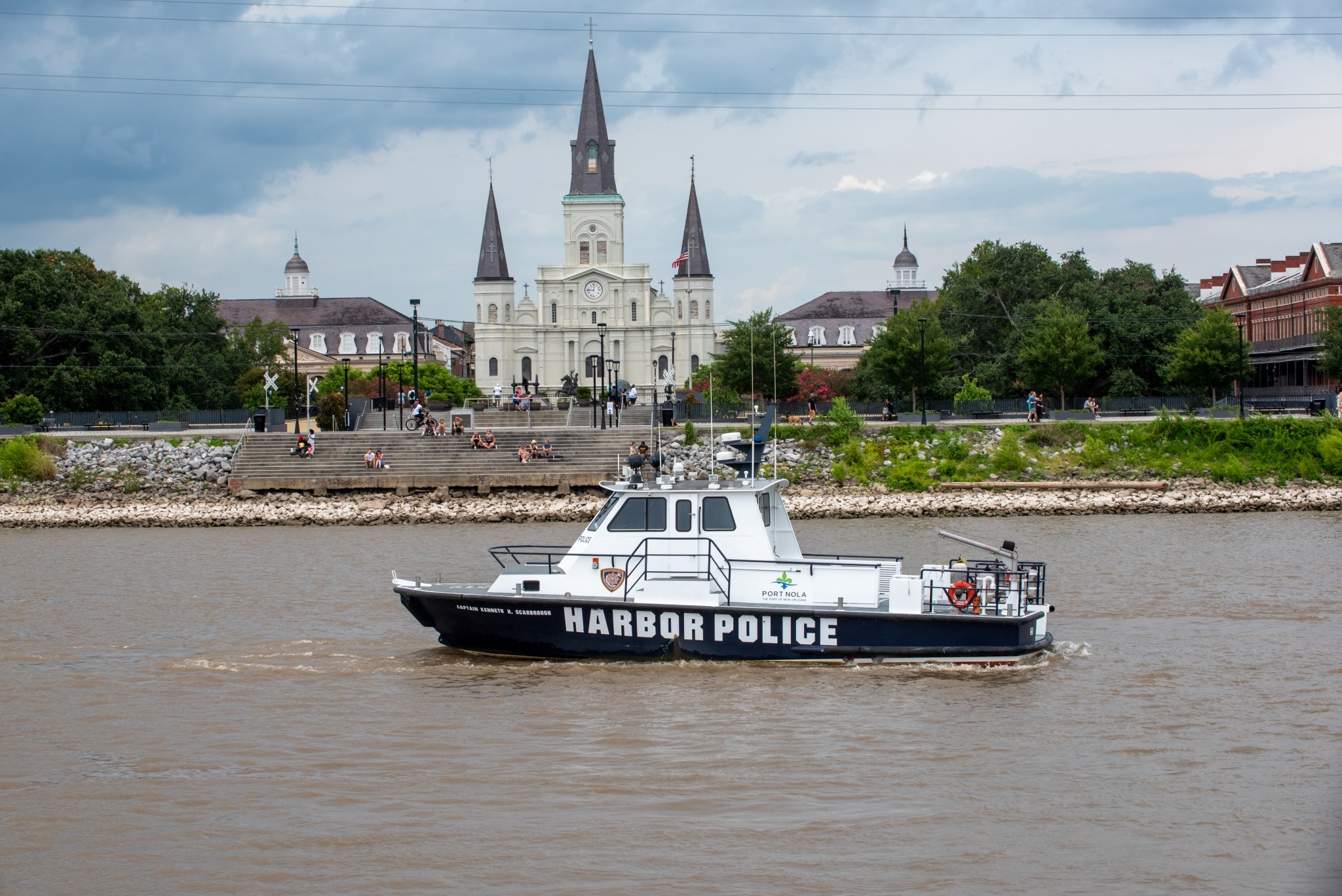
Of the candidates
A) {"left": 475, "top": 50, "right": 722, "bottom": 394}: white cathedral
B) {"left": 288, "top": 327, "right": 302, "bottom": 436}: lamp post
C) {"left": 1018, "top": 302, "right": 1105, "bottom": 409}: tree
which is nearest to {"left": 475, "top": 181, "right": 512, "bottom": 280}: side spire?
{"left": 475, "top": 50, "right": 722, "bottom": 394}: white cathedral

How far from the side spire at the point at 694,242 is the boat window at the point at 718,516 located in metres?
88.8

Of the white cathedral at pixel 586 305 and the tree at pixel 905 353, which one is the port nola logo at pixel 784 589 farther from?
the white cathedral at pixel 586 305

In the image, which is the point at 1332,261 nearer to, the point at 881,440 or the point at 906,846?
the point at 881,440

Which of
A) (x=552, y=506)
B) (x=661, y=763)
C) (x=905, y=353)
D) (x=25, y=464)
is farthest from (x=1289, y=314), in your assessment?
(x=661, y=763)

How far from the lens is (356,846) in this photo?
1075 centimetres

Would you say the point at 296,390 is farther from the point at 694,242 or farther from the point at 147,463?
the point at 694,242

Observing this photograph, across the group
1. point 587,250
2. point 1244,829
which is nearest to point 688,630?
point 1244,829

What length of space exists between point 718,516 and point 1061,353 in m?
45.3

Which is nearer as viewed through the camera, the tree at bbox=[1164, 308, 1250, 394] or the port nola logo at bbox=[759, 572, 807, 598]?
the port nola logo at bbox=[759, 572, 807, 598]

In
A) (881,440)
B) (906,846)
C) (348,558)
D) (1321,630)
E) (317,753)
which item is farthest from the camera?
(881,440)

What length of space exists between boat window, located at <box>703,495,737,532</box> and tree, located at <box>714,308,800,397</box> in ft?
149

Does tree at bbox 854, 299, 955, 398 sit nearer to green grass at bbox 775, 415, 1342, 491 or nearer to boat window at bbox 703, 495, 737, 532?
green grass at bbox 775, 415, 1342, 491

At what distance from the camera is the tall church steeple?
10925 cm

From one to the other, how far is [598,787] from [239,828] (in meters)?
3.32
